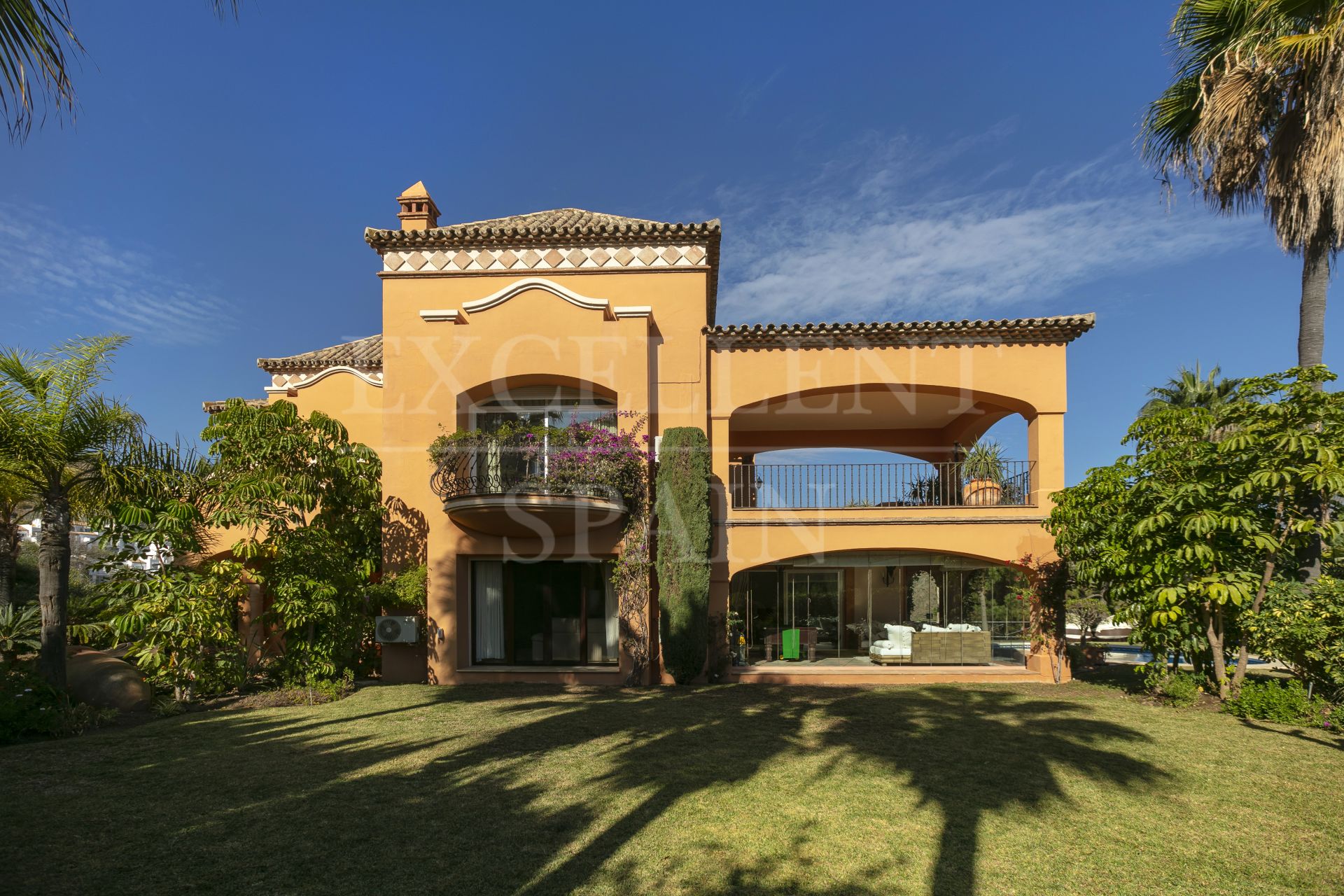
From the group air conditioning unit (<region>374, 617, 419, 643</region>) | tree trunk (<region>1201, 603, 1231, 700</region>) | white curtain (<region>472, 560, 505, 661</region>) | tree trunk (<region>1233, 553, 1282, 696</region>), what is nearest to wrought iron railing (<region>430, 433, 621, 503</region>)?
white curtain (<region>472, 560, 505, 661</region>)

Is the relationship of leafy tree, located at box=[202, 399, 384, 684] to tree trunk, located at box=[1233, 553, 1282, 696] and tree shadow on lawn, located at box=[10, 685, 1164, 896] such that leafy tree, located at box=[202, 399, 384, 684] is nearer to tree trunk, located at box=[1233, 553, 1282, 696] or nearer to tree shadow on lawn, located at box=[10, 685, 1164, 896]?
tree shadow on lawn, located at box=[10, 685, 1164, 896]

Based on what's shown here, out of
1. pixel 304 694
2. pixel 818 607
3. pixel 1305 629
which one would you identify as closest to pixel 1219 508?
pixel 1305 629

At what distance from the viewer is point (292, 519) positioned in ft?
45.1

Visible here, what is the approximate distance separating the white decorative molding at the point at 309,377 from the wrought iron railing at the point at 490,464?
343cm

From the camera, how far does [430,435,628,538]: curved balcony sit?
13695 mm

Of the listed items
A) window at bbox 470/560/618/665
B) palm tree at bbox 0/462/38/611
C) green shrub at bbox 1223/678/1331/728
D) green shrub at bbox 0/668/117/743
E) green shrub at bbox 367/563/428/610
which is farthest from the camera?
window at bbox 470/560/618/665

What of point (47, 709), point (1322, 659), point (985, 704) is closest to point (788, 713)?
point (985, 704)

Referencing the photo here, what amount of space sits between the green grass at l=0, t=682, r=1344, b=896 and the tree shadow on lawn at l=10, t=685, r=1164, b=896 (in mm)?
34

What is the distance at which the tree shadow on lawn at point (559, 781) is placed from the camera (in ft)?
19.0

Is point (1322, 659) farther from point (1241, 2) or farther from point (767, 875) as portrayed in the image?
point (1241, 2)

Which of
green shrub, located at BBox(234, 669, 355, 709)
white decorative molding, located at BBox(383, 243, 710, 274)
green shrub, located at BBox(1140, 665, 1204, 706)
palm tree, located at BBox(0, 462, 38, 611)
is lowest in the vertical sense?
green shrub, located at BBox(234, 669, 355, 709)

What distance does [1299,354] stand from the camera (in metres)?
13.4

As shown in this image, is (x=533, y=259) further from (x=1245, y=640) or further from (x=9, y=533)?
(x=1245, y=640)

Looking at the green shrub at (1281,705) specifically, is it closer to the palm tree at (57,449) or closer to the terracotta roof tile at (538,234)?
the terracotta roof tile at (538,234)
